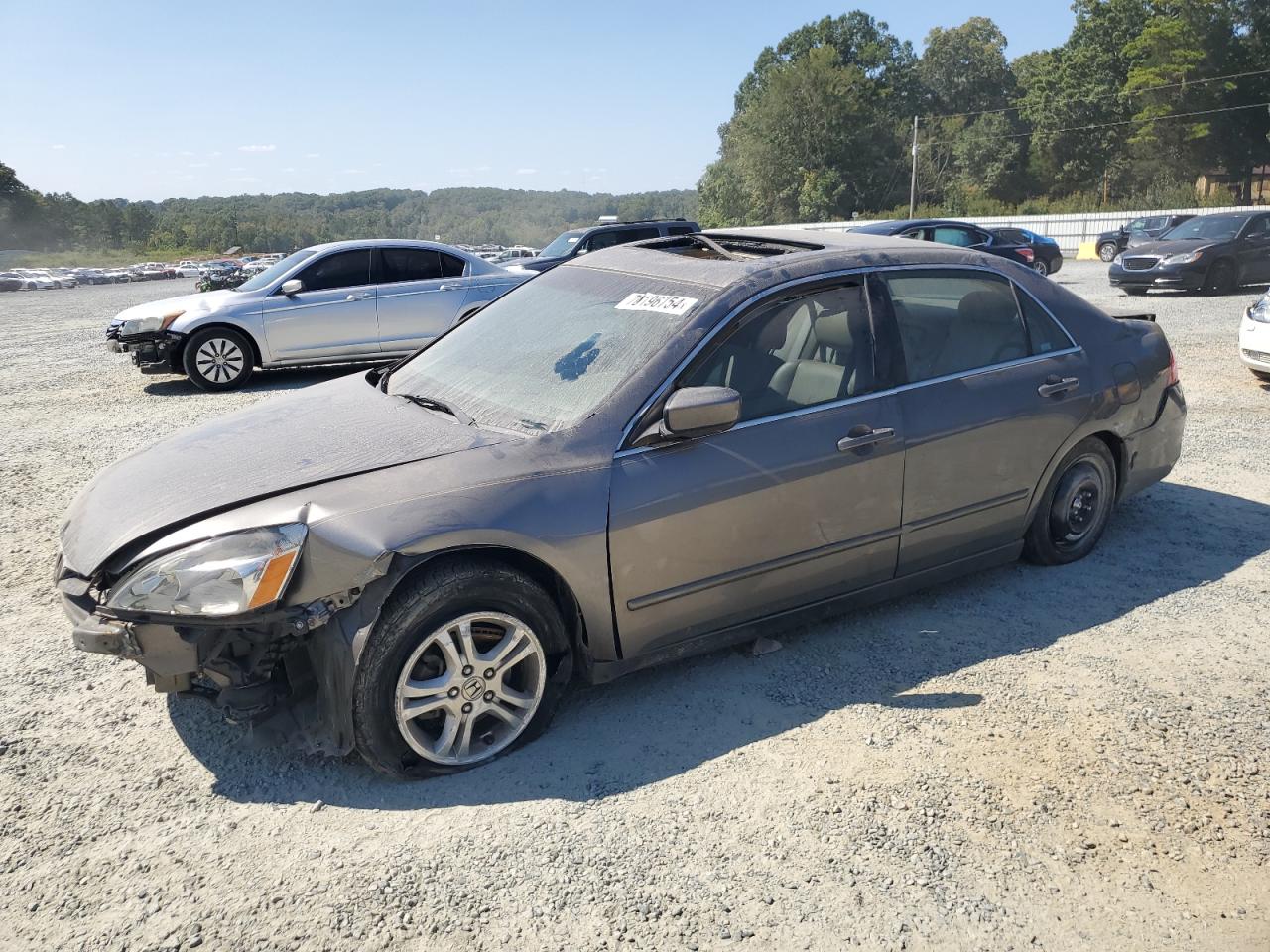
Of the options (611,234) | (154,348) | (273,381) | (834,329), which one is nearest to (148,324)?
(154,348)

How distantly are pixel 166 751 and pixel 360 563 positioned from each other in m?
1.12

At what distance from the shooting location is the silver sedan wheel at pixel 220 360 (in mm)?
10477

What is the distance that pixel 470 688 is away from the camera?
3039 mm

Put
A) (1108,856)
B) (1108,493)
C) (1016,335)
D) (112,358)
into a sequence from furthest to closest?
(112,358), (1108,493), (1016,335), (1108,856)

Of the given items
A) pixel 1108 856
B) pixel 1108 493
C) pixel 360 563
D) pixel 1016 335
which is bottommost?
pixel 1108 856

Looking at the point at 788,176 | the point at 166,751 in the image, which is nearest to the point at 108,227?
Result: the point at 788,176

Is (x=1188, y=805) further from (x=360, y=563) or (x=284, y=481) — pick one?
(x=284, y=481)

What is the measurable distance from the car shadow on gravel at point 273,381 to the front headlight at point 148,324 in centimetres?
69

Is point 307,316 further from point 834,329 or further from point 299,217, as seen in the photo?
point 299,217

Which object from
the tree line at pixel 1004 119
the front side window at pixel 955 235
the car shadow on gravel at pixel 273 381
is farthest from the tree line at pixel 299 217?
the car shadow on gravel at pixel 273 381

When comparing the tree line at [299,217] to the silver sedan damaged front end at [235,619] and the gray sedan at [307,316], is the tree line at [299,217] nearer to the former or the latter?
the gray sedan at [307,316]

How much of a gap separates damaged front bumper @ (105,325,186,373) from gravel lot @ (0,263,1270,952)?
6.76m

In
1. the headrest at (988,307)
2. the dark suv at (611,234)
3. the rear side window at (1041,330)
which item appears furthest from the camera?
the dark suv at (611,234)

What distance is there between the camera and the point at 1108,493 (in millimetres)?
4742
